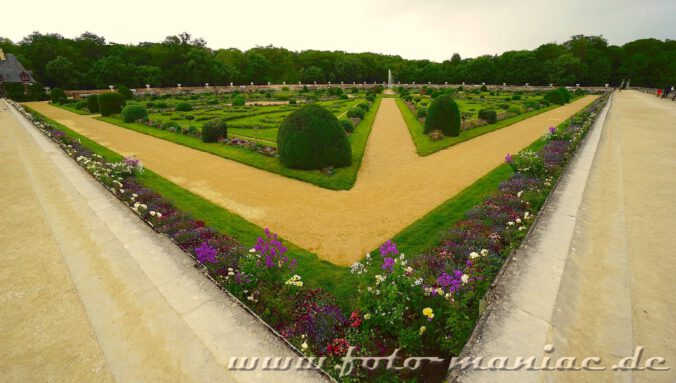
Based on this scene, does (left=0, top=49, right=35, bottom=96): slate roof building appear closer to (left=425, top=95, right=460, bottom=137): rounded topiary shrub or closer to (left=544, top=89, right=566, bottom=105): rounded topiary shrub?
(left=425, top=95, right=460, bottom=137): rounded topiary shrub

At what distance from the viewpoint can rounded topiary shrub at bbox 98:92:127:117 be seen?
3139 cm

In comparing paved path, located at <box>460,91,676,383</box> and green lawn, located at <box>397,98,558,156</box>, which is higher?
green lawn, located at <box>397,98,558,156</box>

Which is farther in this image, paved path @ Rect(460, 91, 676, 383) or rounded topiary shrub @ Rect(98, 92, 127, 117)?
rounded topiary shrub @ Rect(98, 92, 127, 117)

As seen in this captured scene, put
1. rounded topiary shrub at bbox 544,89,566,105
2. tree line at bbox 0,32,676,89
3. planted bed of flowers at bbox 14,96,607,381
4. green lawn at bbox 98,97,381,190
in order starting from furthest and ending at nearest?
tree line at bbox 0,32,676,89
rounded topiary shrub at bbox 544,89,566,105
green lawn at bbox 98,97,381,190
planted bed of flowers at bbox 14,96,607,381

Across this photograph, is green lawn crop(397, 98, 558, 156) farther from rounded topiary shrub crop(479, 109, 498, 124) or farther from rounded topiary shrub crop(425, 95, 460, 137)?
rounded topiary shrub crop(425, 95, 460, 137)

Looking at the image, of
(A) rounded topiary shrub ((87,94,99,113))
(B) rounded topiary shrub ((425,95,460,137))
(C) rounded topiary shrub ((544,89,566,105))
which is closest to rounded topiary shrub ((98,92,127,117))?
(A) rounded topiary shrub ((87,94,99,113))

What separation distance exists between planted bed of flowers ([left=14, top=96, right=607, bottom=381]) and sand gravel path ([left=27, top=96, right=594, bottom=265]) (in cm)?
162

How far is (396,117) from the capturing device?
98.6 feet

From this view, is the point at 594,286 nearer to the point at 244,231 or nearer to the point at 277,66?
the point at 244,231

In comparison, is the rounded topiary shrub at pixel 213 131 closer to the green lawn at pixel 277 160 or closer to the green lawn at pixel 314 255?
the green lawn at pixel 277 160

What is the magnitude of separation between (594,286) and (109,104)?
38817 millimetres

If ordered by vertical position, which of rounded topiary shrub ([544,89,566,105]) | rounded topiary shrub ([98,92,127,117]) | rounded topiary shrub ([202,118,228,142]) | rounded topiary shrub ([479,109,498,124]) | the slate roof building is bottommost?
rounded topiary shrub ([202,118,228,142])

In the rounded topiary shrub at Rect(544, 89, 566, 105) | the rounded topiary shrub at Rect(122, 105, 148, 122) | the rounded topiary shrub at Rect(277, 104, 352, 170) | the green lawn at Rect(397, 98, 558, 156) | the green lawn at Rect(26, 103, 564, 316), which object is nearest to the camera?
the green lawn at Rect(26, 103, 564, 316)

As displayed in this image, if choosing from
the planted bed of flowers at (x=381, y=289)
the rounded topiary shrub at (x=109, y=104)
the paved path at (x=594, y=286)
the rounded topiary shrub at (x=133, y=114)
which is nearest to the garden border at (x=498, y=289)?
the paved path at (x=594, y=286)
